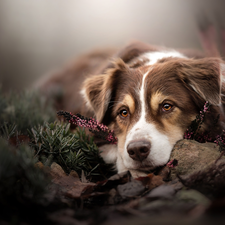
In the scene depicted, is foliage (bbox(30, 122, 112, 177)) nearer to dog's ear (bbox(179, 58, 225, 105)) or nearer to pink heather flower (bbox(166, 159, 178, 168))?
pink heather flower (bbox(166, 159, 178, 168))

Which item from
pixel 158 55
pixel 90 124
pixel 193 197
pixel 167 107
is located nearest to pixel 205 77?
pixel 167 107

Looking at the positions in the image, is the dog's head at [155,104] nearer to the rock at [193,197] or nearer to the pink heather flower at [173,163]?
the pink heather flower at [173,163]

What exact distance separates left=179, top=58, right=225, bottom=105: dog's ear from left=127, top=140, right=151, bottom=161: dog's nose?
733 mm

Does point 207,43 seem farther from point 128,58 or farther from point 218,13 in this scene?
point 128,58

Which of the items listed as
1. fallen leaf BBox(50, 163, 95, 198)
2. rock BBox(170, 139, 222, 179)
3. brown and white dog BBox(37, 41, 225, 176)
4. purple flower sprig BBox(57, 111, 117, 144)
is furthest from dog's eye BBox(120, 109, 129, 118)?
fallen leaf BBox(50, 163, 95, 198)

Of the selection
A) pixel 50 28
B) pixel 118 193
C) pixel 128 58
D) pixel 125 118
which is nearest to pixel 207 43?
pixel 128 58

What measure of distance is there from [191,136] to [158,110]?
0.37 m

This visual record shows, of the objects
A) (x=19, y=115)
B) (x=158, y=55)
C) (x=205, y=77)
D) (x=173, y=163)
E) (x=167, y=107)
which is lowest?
(x=173, y=163)

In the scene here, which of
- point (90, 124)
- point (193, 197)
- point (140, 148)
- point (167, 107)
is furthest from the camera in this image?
point (167, 107)

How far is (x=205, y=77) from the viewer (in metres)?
2.30

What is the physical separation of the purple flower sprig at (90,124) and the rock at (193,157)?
71 cm

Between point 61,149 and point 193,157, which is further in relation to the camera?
point 61,149

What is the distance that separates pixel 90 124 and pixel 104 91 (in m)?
0.71

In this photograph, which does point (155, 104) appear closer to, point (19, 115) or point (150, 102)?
point (150, 102)
